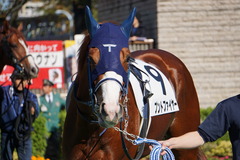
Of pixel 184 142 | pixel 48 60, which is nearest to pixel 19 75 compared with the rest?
pixel 184 142

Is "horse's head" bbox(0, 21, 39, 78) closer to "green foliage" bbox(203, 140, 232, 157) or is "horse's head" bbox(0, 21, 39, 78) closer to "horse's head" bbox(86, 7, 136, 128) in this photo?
"horse's head" bbox(86, 7, 136, 128)

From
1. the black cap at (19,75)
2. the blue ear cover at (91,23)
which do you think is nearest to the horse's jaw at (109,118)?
the blue ear cover at (91,23)

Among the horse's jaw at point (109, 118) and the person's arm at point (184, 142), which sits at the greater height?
the horse's jaw at point (109, 118)

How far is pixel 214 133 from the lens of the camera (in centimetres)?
409

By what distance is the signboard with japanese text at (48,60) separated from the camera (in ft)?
42.5

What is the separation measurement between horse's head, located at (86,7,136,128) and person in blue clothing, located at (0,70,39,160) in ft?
10.1

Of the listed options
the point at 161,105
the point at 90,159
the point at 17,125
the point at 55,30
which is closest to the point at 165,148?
the point at 90,159

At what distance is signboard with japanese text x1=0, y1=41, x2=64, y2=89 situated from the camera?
1296 centimetres

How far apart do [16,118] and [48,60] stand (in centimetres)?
537

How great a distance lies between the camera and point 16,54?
7.71 m

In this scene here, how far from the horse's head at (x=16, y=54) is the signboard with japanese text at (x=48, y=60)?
5037 mm

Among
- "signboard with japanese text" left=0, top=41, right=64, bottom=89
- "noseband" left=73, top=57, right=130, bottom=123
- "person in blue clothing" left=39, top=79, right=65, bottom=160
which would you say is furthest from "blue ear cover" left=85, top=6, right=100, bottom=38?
"signboard with japanese text" left=0, top=41, right=64, bottom=89

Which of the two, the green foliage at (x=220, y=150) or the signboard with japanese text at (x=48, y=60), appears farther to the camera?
the signboard with japanese text at (x=48, y=60)

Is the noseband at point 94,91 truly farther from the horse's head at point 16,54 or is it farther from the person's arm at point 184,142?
the horse's head at point 16,54
